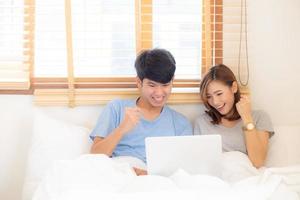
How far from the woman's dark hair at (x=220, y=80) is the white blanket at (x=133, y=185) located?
63 cm

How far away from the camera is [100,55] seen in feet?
7.20

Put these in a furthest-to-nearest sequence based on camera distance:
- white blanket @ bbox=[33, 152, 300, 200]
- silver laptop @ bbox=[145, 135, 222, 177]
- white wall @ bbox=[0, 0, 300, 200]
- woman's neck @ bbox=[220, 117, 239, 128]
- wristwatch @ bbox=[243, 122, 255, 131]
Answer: white wall @ bbox=[0, 0, 300, 200] → woman's neck @ bbox=[220, 117, 239, 128] → wristwatch @ bbox=[243, 122, 255, 131] → silver laptop @ bbox=[145, 135, 222, 177] → white blanket @ bbox=[33, 152, 300, 200]

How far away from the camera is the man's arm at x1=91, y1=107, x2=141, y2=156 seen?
1861mm

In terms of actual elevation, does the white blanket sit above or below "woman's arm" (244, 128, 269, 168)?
above

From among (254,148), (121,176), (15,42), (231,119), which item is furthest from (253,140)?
(15,42)

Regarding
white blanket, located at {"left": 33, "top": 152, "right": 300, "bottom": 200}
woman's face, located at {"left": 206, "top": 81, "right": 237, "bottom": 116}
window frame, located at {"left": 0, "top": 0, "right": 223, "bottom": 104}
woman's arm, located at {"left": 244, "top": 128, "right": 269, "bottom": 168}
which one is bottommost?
woman's arm, located at {"left": 244, "top": 128, "right": 269, "bottom": 168}

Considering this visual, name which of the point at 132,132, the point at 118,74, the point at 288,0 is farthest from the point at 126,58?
the point at 288,0

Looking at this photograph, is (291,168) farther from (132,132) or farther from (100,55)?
(100,55)

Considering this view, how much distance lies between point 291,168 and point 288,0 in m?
1.08

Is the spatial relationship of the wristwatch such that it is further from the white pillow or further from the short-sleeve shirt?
the white pillow

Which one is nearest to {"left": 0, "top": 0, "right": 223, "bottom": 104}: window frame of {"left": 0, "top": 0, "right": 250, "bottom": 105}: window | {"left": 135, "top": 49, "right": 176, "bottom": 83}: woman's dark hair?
{"left": 0, "top": 0, "right": 250, "bottom": 105}: window

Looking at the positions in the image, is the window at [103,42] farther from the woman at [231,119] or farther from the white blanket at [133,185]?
the white blanket at [133,185]

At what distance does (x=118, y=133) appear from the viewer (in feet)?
6.16

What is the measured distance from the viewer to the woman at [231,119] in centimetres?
199
